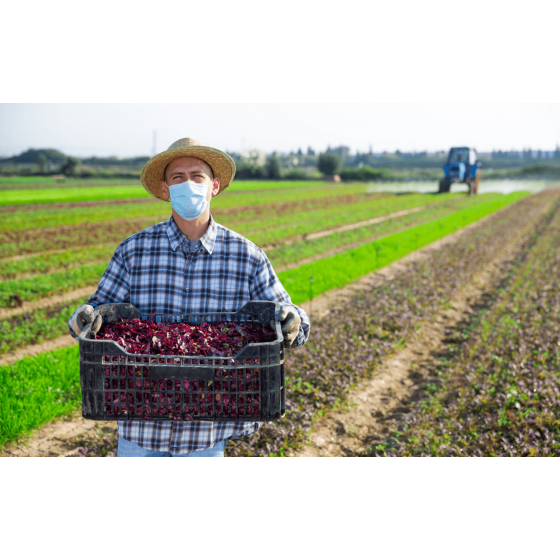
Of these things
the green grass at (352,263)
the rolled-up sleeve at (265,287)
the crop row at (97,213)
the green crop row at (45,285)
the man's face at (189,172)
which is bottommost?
the green crop row at (45,285)

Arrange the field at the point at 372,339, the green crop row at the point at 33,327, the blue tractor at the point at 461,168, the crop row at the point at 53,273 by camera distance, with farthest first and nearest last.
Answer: the blue tractor at the point at 461,168, the crop row at the point at 53,273, the green crop row at the point at 33,327, the field at the point at 372,339

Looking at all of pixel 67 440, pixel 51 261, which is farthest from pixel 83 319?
pixel 51 261

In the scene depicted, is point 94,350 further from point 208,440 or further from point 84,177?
point 84,177

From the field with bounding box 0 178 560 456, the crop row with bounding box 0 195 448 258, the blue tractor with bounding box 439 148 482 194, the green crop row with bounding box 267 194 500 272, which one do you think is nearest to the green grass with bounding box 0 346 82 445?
the field with bounding box 0 178 560 456

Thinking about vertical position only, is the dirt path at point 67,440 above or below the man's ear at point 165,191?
below

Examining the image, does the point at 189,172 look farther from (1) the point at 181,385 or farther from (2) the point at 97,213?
(2) the point at 97,213

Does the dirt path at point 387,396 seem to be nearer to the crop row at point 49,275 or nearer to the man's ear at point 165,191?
the man's ear at point 165,191

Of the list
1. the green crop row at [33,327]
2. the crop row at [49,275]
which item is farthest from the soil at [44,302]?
the green crop row at [33,327]

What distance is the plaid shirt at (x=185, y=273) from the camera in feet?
8.52

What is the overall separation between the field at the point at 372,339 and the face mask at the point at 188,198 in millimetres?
2131

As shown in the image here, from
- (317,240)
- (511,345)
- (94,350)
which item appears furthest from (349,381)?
(317,240)

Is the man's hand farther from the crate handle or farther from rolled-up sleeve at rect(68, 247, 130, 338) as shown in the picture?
rolled-up sleeve at rect(68, 247, 130, 338)

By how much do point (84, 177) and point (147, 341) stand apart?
53.2m

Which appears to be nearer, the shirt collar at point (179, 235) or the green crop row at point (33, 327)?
the shirt collar at point (179, 235)
